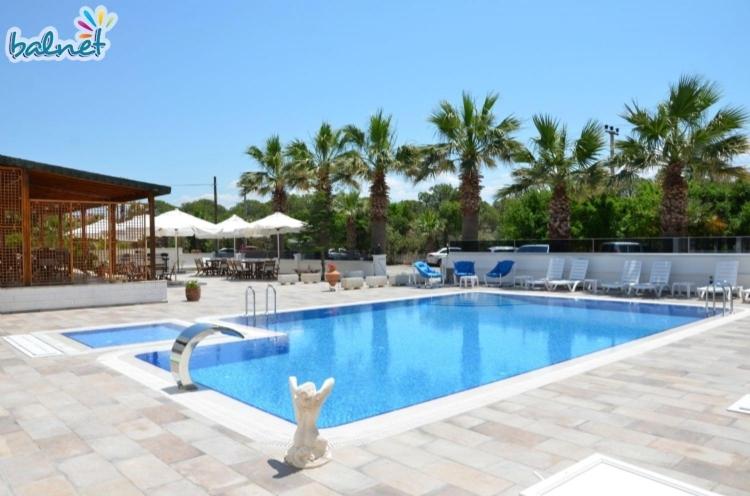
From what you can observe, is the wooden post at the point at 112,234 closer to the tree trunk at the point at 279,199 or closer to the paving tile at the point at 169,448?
the paving tile at the point at 169,448

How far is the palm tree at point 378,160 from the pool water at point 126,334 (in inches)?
506

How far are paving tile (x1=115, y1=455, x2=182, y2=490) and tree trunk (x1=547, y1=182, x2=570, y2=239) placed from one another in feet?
58.3

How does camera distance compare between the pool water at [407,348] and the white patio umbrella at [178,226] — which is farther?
the white patio umbrella at [178,226]

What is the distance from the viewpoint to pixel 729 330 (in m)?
9.90

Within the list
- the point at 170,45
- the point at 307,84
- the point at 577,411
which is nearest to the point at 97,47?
the point at 170,45

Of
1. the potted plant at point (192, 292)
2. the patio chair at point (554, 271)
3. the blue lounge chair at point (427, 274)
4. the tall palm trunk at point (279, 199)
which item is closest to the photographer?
the potted plant at point (192, 292)

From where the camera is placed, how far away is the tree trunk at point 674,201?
16.8m

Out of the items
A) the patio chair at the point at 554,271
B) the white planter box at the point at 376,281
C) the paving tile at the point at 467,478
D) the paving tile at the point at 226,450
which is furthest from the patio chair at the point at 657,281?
the paving tile at the point at 226,450

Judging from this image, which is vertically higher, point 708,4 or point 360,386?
point 708,4

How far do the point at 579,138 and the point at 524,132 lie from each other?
2151 mm

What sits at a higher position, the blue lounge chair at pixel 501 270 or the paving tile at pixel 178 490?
the blue lounge chair at pixel 501 270

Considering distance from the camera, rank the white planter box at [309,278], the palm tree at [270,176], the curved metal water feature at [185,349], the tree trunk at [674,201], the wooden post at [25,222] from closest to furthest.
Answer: the curved metal water feature at [185,349] → the wooden post at [25,222] → the tree trunk at [674,201] → the white planter box at [309,278] → the palm tree at [270,176]

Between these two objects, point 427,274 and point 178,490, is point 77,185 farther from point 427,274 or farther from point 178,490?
point 178,490

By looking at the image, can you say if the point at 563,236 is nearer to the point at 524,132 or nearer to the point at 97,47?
the point at 524,132
